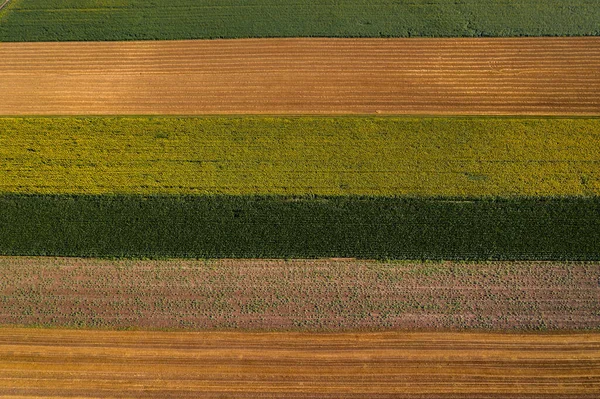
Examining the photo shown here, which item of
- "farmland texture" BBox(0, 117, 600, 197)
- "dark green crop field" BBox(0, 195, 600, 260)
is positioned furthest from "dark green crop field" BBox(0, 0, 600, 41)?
"dark green crop field" BBox(0, 195, 600, 260)

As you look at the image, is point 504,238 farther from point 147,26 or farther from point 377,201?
point 147,26

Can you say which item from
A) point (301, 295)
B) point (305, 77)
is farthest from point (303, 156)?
point (301, 295)

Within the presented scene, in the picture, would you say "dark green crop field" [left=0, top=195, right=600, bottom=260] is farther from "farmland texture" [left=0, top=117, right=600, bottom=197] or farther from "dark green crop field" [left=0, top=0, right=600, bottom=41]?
"dark green crop field" [left=0, top=0, right=600, bottom=41]

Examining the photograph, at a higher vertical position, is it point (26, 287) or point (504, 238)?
point (504, 238)

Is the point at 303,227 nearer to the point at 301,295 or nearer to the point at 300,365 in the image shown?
the point at 301,295

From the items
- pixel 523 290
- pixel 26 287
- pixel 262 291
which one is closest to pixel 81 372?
pixel 26 287

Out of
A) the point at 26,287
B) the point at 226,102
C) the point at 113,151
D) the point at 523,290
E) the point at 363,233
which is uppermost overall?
the point at 226,102

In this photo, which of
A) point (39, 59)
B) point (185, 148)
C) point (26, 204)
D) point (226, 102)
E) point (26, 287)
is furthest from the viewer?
point (39, 59)
